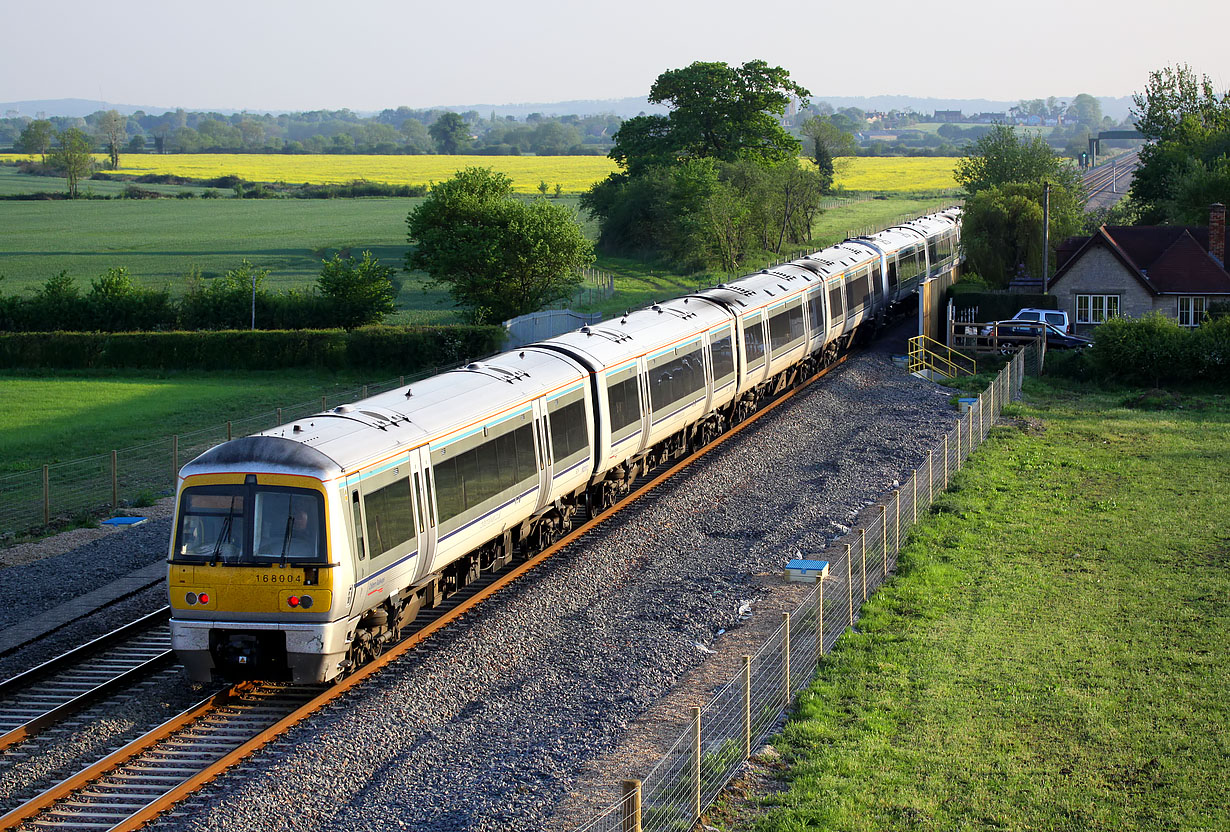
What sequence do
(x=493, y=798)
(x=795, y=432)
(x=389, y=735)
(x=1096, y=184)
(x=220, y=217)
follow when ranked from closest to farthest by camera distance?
(x=493, y=798), (x=389, y=735), (x=795, y=432), (x=220, y=217), (x=1096, y=184)

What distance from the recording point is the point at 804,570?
18.1 meters

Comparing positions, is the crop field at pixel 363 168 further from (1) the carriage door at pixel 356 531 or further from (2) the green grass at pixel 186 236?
(1) the carriage door at pixel 356 531

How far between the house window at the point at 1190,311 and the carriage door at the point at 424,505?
34.7 m

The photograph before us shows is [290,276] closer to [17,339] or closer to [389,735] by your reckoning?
[17,339]

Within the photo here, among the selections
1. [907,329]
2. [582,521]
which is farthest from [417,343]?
[582,521]

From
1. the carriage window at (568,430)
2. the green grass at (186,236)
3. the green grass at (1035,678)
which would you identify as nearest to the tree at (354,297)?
the green grass at (186,236)

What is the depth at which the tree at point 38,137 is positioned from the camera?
567 ft

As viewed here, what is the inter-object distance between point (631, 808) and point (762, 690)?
404cm

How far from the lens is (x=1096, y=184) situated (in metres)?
129

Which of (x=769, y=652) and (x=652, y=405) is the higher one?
(x=652, y=405)

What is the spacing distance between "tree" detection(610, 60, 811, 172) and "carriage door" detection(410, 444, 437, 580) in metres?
65.3

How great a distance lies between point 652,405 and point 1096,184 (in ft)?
395

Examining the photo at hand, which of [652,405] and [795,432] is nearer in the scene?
[652,405]

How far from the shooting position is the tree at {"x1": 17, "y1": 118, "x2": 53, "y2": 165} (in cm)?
17288
